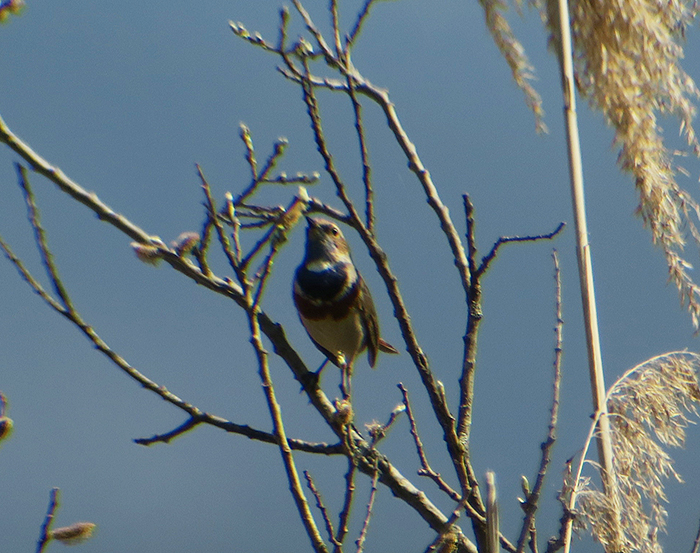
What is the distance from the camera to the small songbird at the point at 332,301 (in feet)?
7.73

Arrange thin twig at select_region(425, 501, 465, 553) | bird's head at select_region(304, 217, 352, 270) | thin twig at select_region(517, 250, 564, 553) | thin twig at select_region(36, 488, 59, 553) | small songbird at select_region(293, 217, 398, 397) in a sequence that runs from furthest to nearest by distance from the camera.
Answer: bird's head at select_region(304, 217, 352, 270) → small songbird at select_region(293, 217, 398, 397) → thin twig at select_region(517, 250, 564, 553) → thin twig at select_region(425, 501, 465, 553) → thin twig at select_region(36, 488, 59, 553)

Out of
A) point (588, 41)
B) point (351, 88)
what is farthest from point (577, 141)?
point (351, 88)

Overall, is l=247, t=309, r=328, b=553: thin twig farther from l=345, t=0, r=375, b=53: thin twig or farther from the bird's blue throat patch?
the bird's blue throat patch

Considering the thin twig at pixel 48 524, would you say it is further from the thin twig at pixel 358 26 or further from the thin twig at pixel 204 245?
the thin twig at pixel 358 26

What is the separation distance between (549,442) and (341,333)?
1.26m

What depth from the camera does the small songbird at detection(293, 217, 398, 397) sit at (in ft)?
7.73

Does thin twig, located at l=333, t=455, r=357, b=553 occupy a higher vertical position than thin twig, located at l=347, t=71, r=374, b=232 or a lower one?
lower

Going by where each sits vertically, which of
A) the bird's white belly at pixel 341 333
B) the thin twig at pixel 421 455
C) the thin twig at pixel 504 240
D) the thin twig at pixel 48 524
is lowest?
the thin twig at pixel 48 524

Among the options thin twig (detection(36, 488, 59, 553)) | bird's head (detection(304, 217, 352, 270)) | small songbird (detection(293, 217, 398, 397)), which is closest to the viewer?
thin twig (detection(36, 488, 59, 553))

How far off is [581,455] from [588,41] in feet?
4.44

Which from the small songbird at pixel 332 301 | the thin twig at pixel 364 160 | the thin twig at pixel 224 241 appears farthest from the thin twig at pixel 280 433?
the small songbird at pixel 332 301

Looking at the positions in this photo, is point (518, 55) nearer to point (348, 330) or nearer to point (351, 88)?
point (348, 330)

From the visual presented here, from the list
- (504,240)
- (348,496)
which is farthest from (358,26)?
(348,496)

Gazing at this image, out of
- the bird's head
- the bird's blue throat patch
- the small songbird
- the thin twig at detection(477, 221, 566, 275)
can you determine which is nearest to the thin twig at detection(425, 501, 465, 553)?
the thin twig at detection(477, 221, 566, 275)
